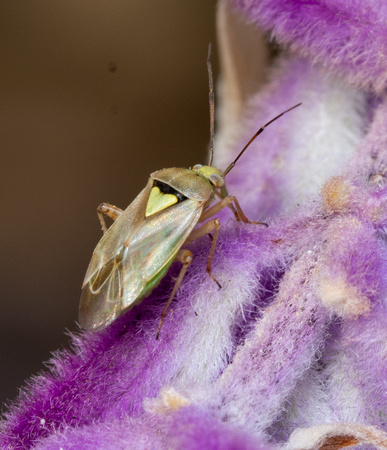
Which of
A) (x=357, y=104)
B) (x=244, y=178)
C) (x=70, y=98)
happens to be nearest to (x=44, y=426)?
(x=244, y=178)

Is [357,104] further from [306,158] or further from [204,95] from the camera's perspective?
[204,95]

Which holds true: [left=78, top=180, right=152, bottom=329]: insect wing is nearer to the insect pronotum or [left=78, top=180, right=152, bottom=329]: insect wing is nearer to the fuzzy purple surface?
the insect pronotum

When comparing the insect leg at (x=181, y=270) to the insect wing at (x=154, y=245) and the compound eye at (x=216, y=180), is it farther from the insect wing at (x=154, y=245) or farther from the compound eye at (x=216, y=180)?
the compound eye at (x=216, y=180)

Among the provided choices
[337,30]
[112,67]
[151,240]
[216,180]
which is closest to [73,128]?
[112,67]

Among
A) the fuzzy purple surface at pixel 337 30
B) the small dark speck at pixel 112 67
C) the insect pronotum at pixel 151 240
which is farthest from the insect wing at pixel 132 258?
the small dark speck at pixel 112 67

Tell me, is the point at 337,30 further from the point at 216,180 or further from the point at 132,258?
the point at 132,258
